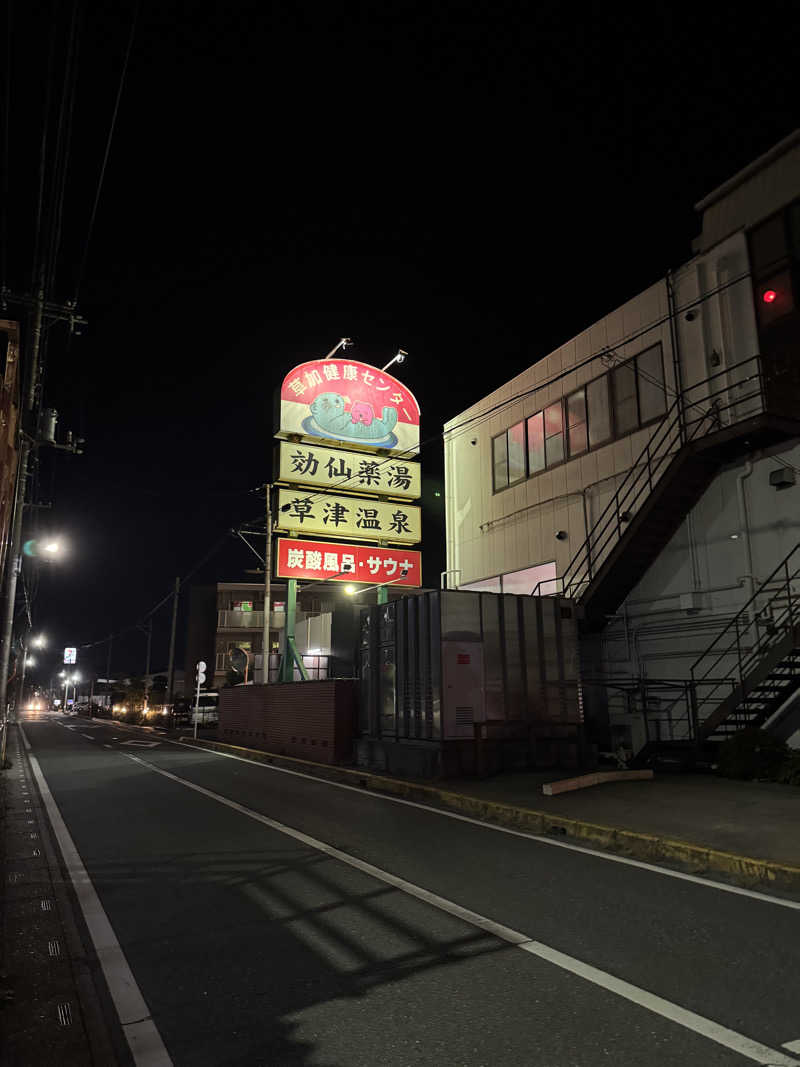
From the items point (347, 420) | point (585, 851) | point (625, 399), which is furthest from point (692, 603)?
point (347, 420)

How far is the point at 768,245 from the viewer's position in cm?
1484

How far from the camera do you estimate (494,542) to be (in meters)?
21.9

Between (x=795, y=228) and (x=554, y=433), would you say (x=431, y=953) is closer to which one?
(x=795, y=228)

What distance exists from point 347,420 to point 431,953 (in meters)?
20.1

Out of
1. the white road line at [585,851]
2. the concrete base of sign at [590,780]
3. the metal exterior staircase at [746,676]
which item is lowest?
the white road line at [585,851]

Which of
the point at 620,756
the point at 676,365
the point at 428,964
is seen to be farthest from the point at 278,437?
the point at 428,964

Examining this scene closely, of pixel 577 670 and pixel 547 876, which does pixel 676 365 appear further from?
pixel 547 876

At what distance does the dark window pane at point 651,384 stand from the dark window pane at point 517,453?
4.60 meters

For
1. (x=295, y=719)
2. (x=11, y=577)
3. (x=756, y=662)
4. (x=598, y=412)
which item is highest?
(x=598, y=412)

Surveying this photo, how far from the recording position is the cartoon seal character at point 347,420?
2288cm

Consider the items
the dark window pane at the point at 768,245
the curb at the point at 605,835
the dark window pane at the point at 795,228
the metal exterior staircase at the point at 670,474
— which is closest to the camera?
the curb at the point at 605,835

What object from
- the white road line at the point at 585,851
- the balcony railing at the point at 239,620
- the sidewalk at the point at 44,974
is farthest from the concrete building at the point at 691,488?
the balcony railing at the point at 239,620

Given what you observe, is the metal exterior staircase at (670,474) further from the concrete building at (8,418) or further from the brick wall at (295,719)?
the concrete building at (8,418)

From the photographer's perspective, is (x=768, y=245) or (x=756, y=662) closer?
(x=756, y=662)
